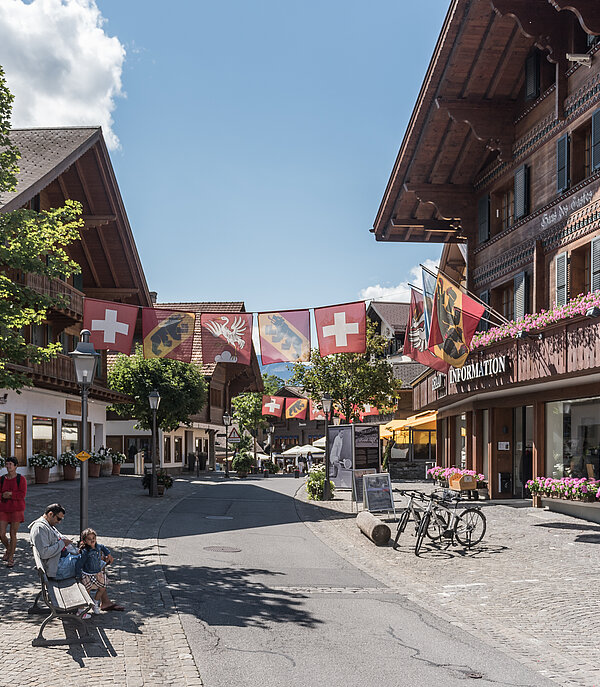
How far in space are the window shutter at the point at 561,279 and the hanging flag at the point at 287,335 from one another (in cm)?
641

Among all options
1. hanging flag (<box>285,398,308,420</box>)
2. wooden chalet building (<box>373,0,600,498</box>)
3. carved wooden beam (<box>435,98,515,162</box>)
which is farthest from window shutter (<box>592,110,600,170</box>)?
hanging flag (<box>285,398,308,420</box>)

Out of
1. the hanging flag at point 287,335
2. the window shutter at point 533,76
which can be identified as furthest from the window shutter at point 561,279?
the hanging flag at point 287,335

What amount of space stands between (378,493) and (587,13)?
1215 centimetres

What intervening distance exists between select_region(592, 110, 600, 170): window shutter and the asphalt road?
10.5 m

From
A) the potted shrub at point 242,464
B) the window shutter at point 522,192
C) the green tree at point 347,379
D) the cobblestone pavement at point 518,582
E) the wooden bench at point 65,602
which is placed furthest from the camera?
the potted shrub at point 242,464

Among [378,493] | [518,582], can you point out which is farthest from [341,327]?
[518,582]

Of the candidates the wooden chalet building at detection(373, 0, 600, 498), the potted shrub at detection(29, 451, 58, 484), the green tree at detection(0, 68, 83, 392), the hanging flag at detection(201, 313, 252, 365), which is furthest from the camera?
the potted shrub at detection(29, 451, 58, 484)

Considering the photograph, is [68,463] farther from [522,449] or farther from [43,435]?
[522,449]

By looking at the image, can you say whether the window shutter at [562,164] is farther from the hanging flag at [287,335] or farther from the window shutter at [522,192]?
the hanging flag at [287,335]

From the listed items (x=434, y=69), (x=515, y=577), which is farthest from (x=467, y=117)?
(x=515, y=577)

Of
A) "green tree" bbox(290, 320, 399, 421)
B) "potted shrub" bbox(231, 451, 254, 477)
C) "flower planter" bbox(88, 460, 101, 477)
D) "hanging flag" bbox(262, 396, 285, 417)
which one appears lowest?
"potted shrub" bbox(231, 451, 254, 477)

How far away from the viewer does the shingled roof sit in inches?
988

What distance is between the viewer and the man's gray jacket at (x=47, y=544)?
9242 mm

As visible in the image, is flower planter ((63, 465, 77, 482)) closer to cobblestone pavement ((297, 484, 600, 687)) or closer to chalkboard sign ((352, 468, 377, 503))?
chalkboard sign ((352, 468, 377, 503))
